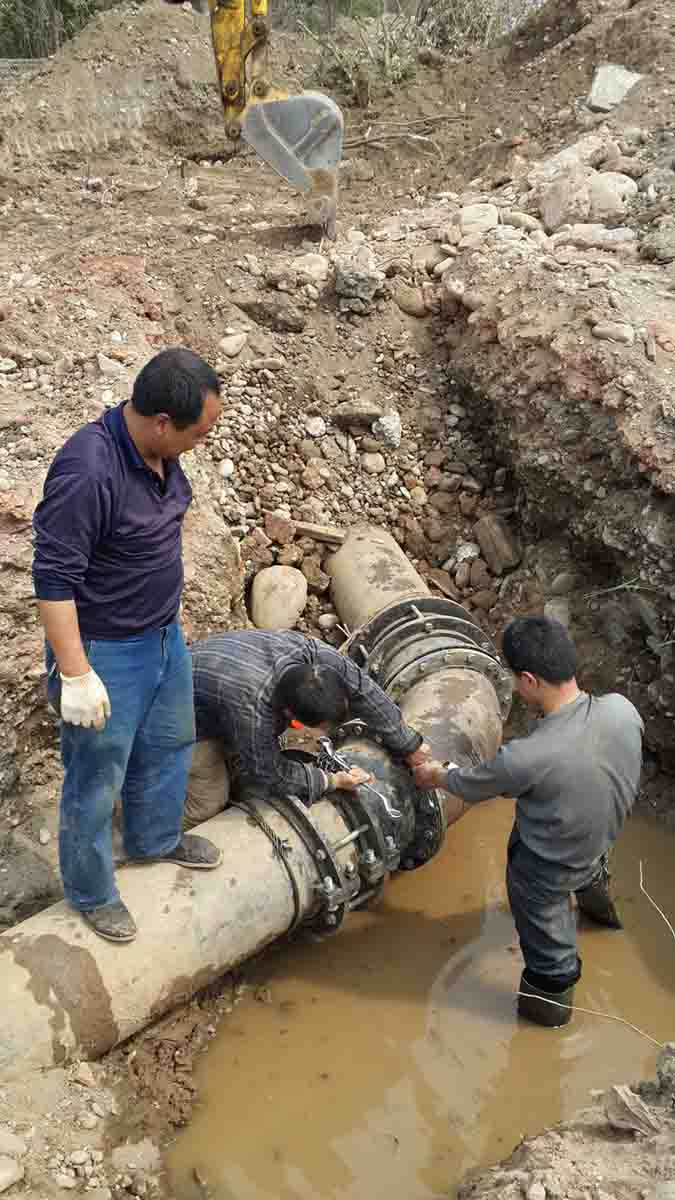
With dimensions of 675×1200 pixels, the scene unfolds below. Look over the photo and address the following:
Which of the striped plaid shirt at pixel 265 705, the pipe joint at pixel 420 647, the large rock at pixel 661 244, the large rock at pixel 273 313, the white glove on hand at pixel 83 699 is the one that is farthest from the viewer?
the large rock at pixel 273 313

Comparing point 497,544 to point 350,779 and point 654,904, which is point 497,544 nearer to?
point 654,904

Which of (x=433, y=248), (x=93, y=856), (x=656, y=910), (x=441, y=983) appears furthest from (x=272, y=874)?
(x=433, y=248)

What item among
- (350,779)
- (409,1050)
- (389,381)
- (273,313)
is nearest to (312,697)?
(350,779)

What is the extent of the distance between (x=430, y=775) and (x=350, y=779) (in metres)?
0.32

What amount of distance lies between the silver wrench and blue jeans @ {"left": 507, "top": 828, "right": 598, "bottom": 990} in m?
0.47

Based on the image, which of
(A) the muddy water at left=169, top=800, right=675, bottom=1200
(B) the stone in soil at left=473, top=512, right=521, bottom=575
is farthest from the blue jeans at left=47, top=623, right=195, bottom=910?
(B) the stone in soil at left=473, top=512, right=521, bottom=575

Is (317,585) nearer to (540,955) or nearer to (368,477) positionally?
(368,477)

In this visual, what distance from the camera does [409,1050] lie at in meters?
3.79

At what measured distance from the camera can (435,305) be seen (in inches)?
247

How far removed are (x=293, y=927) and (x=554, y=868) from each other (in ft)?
3.37

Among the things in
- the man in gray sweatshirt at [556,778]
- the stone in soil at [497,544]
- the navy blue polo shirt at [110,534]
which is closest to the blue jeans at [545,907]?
the man in gray sweatshirt at [556,778]

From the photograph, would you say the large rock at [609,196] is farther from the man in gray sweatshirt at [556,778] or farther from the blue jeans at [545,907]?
the blue jeans at [545,907]

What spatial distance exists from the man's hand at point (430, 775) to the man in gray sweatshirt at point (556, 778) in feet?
0.26

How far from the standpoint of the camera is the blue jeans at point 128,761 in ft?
9.79
